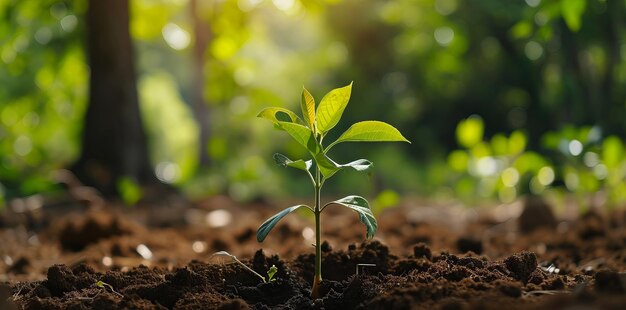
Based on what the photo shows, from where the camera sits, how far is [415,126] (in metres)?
11.8

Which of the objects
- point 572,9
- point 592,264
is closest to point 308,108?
point 572,9

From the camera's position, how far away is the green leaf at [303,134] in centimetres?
179

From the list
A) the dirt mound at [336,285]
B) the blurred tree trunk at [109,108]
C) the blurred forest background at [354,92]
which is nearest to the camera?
the dirt mound at [336,285]

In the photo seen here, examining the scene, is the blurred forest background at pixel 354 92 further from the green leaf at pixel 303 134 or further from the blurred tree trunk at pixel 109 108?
the green leaf at pixel 303 134

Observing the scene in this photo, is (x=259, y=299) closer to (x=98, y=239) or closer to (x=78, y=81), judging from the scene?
(x=98, y=239)

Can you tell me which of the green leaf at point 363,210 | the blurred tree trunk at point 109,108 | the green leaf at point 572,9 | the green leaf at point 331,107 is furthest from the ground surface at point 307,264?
the blurred tree trunk at point 109,108

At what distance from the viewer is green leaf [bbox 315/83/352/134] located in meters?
1.83

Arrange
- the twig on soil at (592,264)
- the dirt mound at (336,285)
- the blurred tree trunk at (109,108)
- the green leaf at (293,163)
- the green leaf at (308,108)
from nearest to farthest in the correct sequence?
the dirt mound at (336,285) < the green leaf at (293,163) < the green leaf at (308,108) < the twig on soil at (592,264) < the blurred tree trunk at (109,108)

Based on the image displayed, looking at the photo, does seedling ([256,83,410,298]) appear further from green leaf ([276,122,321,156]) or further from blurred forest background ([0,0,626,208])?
blurred forest background ([0,0,626,208])

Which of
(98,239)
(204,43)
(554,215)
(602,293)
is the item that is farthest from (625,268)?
(204,43)

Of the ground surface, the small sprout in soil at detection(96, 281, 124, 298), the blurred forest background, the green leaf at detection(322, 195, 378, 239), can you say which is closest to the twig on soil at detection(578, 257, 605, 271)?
the ground surface

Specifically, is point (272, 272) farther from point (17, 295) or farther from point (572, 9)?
point (572, 9)

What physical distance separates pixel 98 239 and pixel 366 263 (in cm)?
194

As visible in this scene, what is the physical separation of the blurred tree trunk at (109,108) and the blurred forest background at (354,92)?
0.01 m
